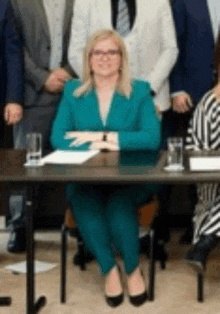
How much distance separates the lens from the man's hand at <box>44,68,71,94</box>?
3.93 m

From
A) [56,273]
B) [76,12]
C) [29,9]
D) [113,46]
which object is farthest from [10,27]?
[56,273]

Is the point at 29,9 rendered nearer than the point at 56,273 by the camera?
No

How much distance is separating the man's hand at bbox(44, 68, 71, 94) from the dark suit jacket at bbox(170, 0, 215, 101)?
0.65 metres

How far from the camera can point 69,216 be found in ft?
10.5

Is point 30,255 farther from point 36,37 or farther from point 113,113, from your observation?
point 36,37

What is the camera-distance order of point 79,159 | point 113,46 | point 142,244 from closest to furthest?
point 79,159
point 113,46
point 142,244

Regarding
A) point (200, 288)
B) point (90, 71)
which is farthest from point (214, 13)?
point (200, 288)

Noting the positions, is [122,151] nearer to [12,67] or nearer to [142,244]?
[142,244]

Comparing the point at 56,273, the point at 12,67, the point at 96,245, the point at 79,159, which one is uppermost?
the point at 12,67

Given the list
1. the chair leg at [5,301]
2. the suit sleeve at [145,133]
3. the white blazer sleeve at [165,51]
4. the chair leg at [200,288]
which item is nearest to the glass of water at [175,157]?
the suit sleeve at [145,133]

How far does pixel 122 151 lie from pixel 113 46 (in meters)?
0.60

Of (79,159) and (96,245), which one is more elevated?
(79,159)

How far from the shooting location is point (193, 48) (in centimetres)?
396

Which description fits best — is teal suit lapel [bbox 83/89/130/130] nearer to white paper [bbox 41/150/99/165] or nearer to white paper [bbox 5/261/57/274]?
white paper [bbox 41/150/99/165]
